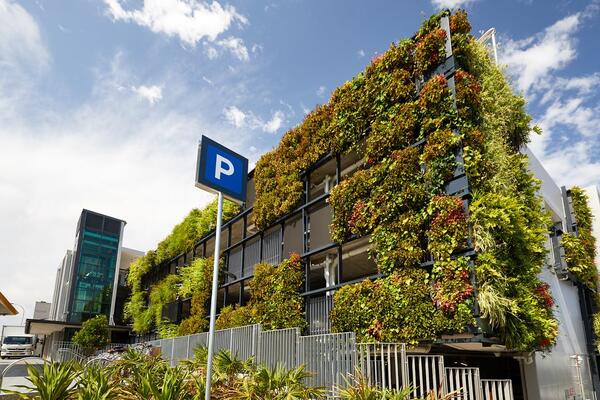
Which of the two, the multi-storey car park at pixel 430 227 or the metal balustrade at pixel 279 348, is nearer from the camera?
the multi-storey car park at pixel 430 227

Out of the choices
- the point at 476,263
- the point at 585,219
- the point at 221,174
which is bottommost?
the point at 476,263

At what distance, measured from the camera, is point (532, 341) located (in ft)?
30.1

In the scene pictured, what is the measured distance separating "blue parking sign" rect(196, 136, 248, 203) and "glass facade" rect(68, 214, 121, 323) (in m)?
37.6

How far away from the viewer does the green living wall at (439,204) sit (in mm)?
9109

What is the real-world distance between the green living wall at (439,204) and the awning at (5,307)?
27.1ft

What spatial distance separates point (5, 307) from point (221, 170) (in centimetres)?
855

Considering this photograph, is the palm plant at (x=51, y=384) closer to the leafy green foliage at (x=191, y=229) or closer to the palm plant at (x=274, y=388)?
the palm plant at (x=274, y=388)

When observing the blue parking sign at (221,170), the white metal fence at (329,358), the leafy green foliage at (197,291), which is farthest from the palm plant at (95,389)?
the leafy green foliage at (197,291)

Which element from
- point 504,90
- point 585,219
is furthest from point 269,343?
point 585,219

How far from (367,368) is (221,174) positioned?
4568 millimetres

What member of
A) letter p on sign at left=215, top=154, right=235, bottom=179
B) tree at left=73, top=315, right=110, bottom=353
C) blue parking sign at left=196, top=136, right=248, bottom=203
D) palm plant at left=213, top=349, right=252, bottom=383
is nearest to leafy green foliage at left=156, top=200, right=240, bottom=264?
tree at left=73, top=315, right=110, bottom=353

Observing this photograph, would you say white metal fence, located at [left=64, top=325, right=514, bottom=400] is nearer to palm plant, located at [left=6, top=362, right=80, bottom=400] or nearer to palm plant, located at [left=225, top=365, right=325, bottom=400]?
palm plant, located at [left=225, top=365, right=325, bottom=400]

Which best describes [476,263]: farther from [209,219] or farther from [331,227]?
[209,219]

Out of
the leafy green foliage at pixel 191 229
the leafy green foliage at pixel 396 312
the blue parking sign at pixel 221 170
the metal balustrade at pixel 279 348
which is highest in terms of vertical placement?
the leafy green foliage at pixel 191 229
